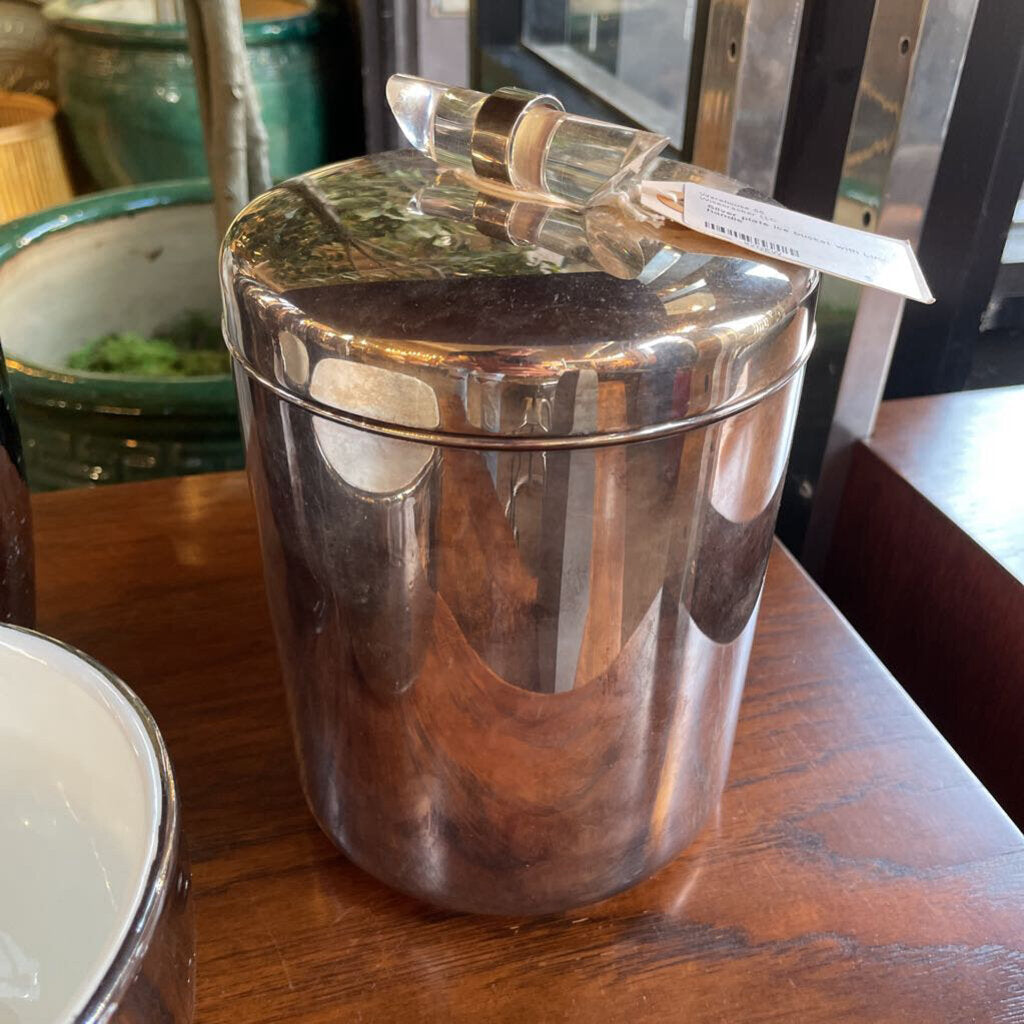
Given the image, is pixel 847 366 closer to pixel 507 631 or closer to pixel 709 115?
pixel 709 115

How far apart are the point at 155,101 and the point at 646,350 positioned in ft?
5.16

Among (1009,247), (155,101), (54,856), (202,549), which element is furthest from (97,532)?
(155,101)

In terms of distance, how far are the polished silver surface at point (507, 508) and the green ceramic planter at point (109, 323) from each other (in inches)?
18.9

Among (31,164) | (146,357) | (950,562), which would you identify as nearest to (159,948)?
(950,562)

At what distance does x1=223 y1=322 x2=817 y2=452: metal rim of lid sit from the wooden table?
202 mm

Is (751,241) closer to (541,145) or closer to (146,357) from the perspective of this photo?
(541,145)

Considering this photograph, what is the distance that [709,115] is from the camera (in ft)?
1.99

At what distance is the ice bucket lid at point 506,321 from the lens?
272mm

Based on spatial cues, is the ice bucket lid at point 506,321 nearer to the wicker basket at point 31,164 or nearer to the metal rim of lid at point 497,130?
the metal rim of lid at point 497,130

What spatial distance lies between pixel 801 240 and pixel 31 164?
171 centimetres

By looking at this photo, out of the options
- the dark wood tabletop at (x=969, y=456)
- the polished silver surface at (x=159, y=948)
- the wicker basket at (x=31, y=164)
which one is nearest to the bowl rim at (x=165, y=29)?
the wicker basket at (x=31, y=164)

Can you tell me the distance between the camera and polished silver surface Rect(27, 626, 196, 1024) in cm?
22

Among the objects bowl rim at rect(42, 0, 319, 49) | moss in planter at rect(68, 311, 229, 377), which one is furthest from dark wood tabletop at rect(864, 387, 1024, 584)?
bowl rim at rect(42, 0, 319, 49)

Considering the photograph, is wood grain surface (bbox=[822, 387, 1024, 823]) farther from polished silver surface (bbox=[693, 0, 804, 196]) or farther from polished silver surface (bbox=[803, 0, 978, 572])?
polished silver surface (bbox=[693, 0, 804, 196])
